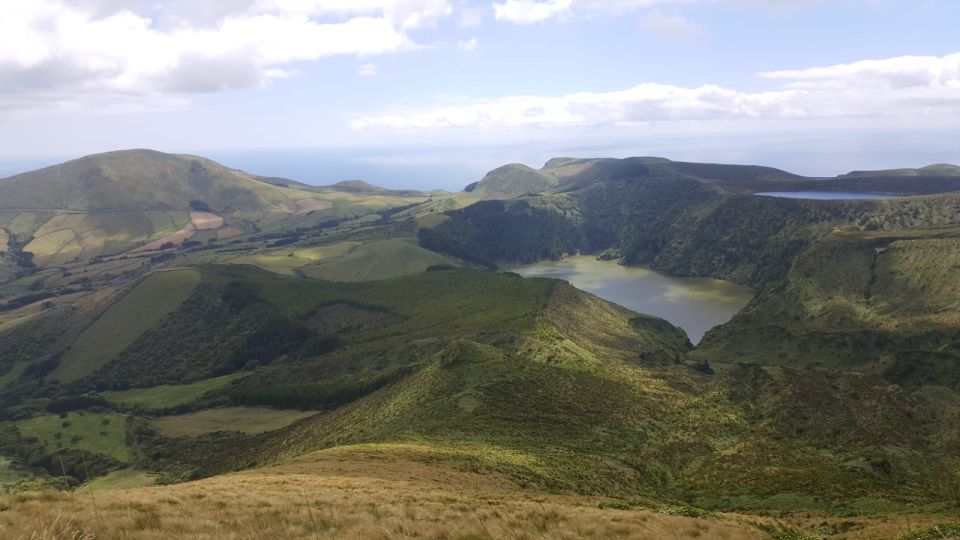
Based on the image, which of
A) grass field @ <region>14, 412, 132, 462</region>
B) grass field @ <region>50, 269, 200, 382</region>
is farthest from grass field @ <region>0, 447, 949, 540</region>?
grass field @ <region>50, 269, 200, 382</region>

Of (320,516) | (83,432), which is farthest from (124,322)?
(320,516)

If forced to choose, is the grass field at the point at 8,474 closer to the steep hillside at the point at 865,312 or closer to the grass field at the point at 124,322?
the grass field at the point at 124,322

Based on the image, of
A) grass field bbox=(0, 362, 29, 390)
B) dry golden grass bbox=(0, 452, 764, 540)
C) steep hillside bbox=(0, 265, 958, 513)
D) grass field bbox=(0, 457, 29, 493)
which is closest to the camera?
dry golden grass bbox=(0, 452, 764, 540)

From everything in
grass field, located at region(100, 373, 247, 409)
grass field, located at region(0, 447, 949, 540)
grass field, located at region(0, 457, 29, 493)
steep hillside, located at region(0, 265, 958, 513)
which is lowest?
grass field, located at region(0, 457, 29, 493)

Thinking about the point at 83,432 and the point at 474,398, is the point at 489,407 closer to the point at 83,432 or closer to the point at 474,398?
the point at 474,398

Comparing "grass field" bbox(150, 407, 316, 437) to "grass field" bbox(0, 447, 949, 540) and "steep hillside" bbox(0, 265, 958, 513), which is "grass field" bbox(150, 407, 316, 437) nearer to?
"steep hillside" bbox(0, 265, 958, 513)

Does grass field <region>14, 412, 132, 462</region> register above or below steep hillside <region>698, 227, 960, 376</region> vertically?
below
